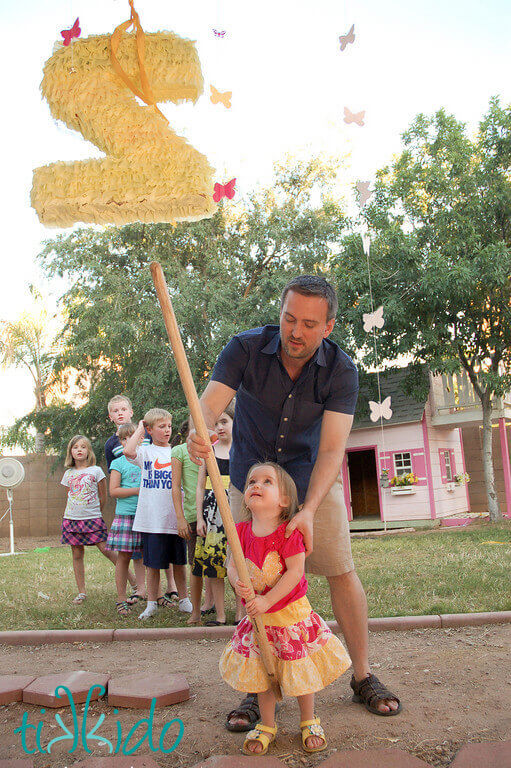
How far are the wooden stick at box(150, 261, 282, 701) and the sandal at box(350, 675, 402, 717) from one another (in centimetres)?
38

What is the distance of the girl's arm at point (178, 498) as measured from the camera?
4164mm

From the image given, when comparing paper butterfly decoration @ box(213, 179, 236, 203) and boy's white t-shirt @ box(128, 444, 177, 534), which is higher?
paper butterfly decoration @ box(213, 179, 236, 203)

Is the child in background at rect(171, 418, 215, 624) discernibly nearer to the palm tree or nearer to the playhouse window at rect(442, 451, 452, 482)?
the playhouse window at rect(442, 451, 452, 482)

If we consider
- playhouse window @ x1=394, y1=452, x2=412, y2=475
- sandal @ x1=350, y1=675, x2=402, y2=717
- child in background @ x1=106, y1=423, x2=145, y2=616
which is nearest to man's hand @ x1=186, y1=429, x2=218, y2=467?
sandal @ x1=350, y1=675, x2=402, y2=717

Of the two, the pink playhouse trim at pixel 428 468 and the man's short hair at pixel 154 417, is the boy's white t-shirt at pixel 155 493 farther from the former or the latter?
the pink playhouse trim at pixel 428 468

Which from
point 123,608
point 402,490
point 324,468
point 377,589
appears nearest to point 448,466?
point 402,490

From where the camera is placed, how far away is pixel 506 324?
11906mm

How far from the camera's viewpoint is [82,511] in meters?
5.27

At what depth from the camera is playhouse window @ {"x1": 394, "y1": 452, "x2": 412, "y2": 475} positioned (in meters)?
14.5

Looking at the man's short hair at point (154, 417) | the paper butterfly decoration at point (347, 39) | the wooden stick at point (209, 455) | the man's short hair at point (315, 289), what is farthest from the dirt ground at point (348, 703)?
the paper butterfly decoration at point (347, 39)

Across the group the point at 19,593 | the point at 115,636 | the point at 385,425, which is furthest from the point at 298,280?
the point at 385,425

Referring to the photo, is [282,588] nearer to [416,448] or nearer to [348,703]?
[348,703]

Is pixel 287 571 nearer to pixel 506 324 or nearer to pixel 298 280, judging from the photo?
pixel 298 280

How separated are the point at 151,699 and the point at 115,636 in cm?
138
